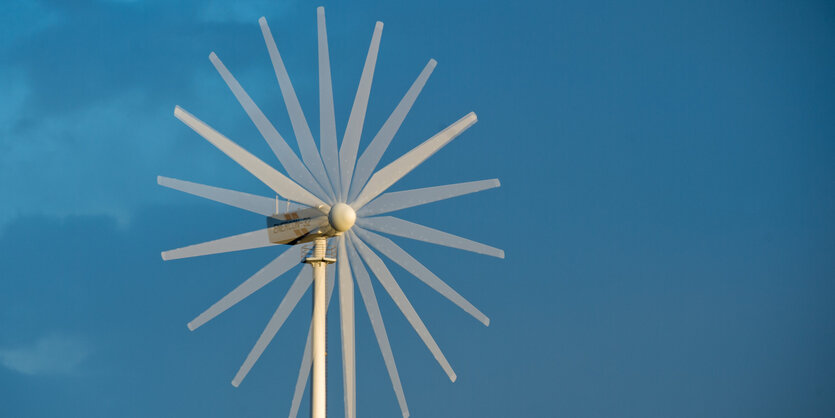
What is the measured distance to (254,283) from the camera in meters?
44.0

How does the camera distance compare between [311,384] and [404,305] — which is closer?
[404,305]

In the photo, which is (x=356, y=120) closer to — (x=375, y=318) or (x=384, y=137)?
(x=384, y=137)

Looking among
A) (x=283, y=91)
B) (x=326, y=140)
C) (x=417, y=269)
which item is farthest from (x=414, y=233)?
(x=283, y=91)

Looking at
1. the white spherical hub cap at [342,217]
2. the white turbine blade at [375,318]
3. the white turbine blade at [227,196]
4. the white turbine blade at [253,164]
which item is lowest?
the white turbine blade at [375,318]

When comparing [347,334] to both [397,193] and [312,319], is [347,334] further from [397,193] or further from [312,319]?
[397,193]

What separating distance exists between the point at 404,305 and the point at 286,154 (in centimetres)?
901

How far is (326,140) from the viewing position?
43.7 meters

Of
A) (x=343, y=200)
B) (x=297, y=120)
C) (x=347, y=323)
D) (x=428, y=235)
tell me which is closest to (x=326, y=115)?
(x=297, y=120)

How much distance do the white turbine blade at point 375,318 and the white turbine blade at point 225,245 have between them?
15.0 feet

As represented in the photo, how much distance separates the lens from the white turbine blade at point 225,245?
39969 mm

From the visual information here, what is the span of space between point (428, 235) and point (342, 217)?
411 centimetres

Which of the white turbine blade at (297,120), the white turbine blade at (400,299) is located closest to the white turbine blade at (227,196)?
the white turbine blade at (297,120)

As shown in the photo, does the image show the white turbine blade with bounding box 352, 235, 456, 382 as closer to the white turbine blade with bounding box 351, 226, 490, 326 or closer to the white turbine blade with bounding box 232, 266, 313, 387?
the white turbine blade with bounding box 351, 226, 490, 326

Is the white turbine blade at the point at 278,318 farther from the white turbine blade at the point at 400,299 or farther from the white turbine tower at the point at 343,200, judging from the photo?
the white turbine blade at the point at 400,299
